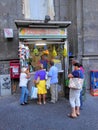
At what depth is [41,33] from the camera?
35.8 feet

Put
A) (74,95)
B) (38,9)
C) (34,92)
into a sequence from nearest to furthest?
(74,95) < (34,92) < (38,9)

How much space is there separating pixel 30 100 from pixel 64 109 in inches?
80.0

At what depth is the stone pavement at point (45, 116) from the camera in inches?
295

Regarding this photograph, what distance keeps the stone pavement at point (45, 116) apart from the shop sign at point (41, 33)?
2.69 metres

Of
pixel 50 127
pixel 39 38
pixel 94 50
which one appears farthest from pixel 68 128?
pixel 94 50

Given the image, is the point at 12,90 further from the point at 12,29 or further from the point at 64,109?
the point at 64,109

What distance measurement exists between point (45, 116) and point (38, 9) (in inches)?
239

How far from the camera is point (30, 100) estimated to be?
35.8ft

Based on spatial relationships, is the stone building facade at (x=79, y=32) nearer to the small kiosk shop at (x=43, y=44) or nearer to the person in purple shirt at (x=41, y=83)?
the small kiosk shop at (x=43, y=44)

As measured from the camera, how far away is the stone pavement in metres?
7.48

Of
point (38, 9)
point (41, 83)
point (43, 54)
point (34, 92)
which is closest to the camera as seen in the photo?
point (34, 92)

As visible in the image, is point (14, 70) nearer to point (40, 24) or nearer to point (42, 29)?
point (42, 29)

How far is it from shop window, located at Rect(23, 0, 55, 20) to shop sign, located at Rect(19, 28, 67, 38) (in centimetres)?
180

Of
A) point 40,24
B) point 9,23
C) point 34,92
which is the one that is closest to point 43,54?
point 40,24
